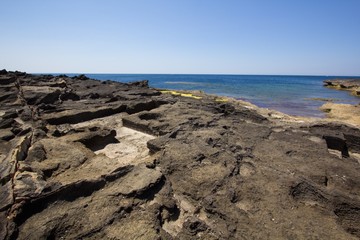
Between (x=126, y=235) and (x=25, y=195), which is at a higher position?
(x=25, y=195)

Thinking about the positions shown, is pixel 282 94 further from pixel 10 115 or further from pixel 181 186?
pixel 181 186

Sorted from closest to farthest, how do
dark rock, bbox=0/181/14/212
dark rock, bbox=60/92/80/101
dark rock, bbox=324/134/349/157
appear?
dark rock, bbox=0/181/14/212 < dark rock, bbox=324/134/349/157 < dark rock, bbox=60/92/80/101

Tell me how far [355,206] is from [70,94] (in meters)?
15.3

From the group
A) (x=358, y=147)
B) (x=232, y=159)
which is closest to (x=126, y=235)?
(x=232, y=159)

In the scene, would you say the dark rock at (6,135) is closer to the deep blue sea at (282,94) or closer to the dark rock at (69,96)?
the dark rock at (69,96)

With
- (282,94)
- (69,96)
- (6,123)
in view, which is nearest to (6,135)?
(6,123)

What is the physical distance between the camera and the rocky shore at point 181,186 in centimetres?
352

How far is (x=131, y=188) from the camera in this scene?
4.24 meters

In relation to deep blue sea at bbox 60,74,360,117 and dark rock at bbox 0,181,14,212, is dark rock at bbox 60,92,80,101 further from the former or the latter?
deep blue sea at bbox 60,74,360,117

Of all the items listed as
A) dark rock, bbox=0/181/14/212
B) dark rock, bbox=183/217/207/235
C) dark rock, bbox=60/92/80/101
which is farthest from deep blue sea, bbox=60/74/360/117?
dark rock, bbox=0/181/14/212

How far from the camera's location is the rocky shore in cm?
352

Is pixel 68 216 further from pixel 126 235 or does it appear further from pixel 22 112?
pixel 22 112

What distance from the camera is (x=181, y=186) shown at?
467 centimetres

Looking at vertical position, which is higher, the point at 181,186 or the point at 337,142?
the point at 337,142
